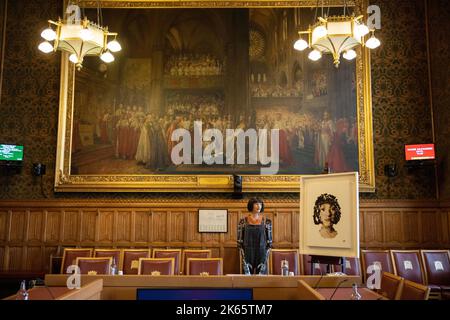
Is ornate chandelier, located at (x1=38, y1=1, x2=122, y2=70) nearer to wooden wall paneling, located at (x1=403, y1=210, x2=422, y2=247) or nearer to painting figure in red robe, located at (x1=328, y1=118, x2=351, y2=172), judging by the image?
painting figure in red robe, located at (x1=328, y1=118, x2=351, y2=172)

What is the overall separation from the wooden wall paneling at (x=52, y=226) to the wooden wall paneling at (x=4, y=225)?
840mm

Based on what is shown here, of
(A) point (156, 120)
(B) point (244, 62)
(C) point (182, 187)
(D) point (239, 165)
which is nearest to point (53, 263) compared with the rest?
(C) point (182, 187)

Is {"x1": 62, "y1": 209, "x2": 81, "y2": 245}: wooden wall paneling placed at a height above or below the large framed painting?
below

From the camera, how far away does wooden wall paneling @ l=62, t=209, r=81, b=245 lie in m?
8.66

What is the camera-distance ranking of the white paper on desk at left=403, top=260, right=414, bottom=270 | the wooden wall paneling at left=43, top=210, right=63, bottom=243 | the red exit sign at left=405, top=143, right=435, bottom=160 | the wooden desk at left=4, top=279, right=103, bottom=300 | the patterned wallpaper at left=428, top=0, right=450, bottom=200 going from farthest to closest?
the wooden wall paneling at left=43, top=210, right=63, bottom=243
the red exit sign at left=405, top=143, right=435, bottom=160
the patterned wallpaper at left=428, top=0, right=450, bottom=200
the white paper on desk at left=403, top=260, right=414, bottom=270
the wooden desk at left=4, top=279, right=103, bottom=300

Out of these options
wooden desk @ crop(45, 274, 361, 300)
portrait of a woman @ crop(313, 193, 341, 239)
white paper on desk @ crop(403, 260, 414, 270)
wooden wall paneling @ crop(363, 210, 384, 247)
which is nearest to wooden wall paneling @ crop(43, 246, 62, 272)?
wooden desk @ crop(45, 274, 361, 300)

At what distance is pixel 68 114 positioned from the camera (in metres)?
8.91

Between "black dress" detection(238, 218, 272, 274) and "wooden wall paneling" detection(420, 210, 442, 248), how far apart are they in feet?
15.0

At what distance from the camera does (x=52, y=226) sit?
28.6 ft

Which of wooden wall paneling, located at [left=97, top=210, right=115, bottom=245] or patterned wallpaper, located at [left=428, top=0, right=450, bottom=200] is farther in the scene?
wooden wall paneling, located at [left=97, top=210, right=115, bottom=245]

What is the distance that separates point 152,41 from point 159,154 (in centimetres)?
262

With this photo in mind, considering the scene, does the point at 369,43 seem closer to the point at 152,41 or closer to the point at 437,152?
the point at 437,152

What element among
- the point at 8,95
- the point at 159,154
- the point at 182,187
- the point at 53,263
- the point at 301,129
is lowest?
the point at 53,263

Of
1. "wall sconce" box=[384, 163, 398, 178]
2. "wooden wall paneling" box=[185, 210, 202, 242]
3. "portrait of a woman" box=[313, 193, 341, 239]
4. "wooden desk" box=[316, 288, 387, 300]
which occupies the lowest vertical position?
"wooden desk" box=[316, 288, 387, 300]
